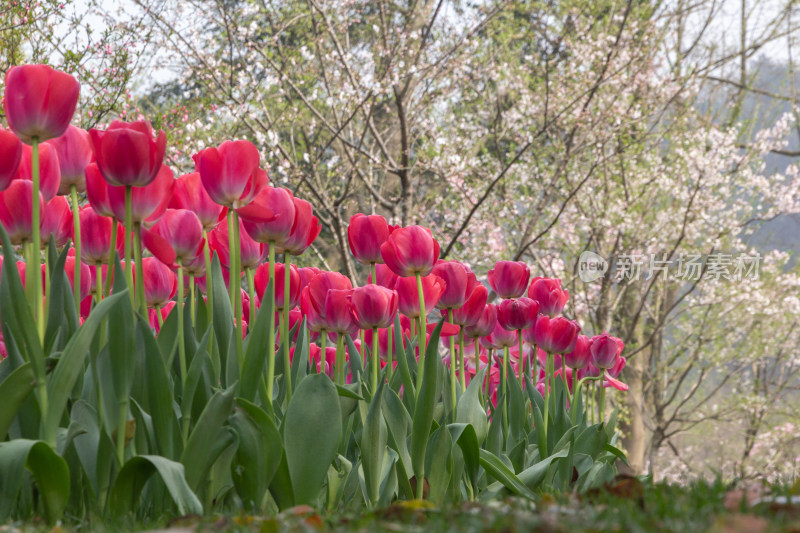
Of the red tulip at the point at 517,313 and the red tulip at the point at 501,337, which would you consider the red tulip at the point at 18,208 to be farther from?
the red tulip at the point at 501,337

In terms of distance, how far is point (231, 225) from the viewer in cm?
133

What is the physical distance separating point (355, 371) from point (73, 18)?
174 inches

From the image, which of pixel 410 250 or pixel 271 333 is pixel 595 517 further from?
pixel 410 250

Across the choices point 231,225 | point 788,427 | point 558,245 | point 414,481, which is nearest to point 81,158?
point 231,225

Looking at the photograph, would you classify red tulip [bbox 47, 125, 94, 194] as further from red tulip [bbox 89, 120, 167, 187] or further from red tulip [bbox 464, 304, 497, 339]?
red tulip [bbox 464, 304, 497, 339]

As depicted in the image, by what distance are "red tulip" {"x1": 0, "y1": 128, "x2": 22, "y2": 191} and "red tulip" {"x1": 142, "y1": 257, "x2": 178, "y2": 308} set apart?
0.34m

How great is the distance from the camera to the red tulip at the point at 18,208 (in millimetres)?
1255

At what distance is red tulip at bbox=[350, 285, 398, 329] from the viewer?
4.75 ft

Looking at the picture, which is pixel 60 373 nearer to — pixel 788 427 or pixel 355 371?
pixel 355 371

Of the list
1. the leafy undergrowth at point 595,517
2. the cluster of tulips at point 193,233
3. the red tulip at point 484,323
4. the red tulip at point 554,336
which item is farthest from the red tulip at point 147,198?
the red tulip at point 554,336

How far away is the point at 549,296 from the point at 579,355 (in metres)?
0.23

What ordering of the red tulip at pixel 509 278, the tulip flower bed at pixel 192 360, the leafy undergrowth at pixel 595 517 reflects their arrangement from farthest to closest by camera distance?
the red tulip at pixel 509 278 < the tulip flower bed at pixel 192 360 < the leafy undergrowth at pixel 595 517

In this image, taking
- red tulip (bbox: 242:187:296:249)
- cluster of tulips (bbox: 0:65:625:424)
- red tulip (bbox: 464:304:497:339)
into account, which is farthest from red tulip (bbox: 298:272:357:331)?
red tulip (bbox: 464:304:497:339)

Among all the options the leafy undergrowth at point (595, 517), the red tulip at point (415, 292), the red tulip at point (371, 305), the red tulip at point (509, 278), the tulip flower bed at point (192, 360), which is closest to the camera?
the leafy undergrowth at point (595, 517)
